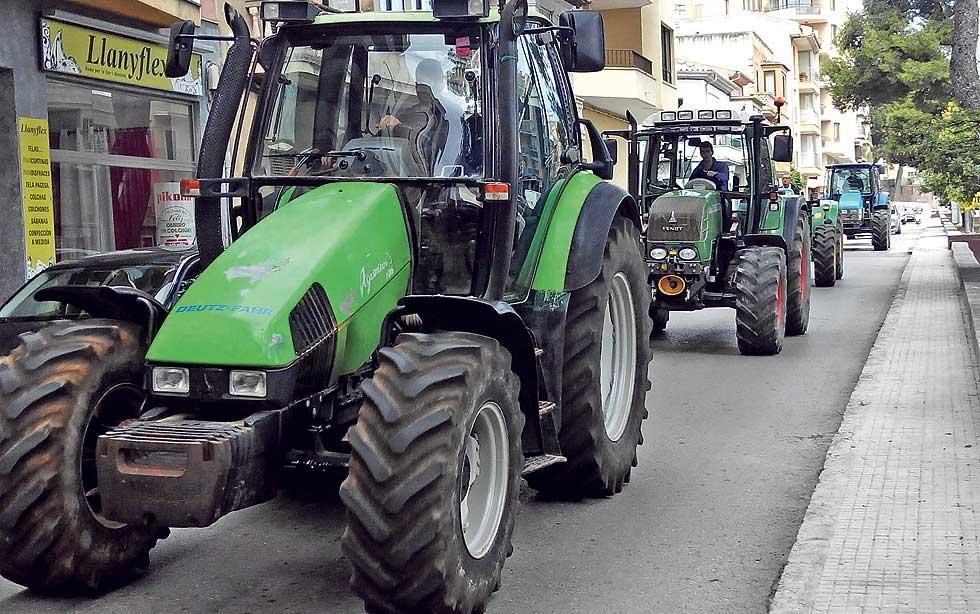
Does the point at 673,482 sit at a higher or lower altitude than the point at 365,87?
lower

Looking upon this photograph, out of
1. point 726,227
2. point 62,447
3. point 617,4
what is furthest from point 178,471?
point 617,4

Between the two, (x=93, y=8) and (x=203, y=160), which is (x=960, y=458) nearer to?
(x=203, y=160)

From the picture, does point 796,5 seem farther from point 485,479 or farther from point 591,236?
point 485,479

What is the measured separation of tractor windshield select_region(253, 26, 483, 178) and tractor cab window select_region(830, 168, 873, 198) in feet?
107

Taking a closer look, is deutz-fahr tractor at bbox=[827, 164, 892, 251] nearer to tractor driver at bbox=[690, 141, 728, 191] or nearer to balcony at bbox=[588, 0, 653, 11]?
balcony at bbox=[588, 0, 653, 11]

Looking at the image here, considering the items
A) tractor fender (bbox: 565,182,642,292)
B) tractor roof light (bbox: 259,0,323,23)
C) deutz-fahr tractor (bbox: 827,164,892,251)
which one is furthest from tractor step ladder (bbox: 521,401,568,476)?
deutz-fahr tractor (bbox: 827,164,892,251)

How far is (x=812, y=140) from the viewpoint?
90188 millimetres

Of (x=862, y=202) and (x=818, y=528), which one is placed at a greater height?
(x=862, y=202)

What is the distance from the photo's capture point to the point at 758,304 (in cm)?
1233

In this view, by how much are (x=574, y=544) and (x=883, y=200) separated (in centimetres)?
3290

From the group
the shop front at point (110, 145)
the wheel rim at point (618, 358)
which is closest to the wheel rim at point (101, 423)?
the wheel rim at point (618, 358)

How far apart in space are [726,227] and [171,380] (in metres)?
9.81

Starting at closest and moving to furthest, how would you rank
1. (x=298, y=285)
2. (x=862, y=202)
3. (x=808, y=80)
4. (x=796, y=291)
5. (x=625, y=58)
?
(x=298, y=285) < (x=796, y=291) < (x=625, y=58) < (x=862, y=202) < (x=808, y=80)

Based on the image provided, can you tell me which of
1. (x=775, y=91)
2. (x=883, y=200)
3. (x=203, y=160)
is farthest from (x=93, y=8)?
(x=775, y=91)
